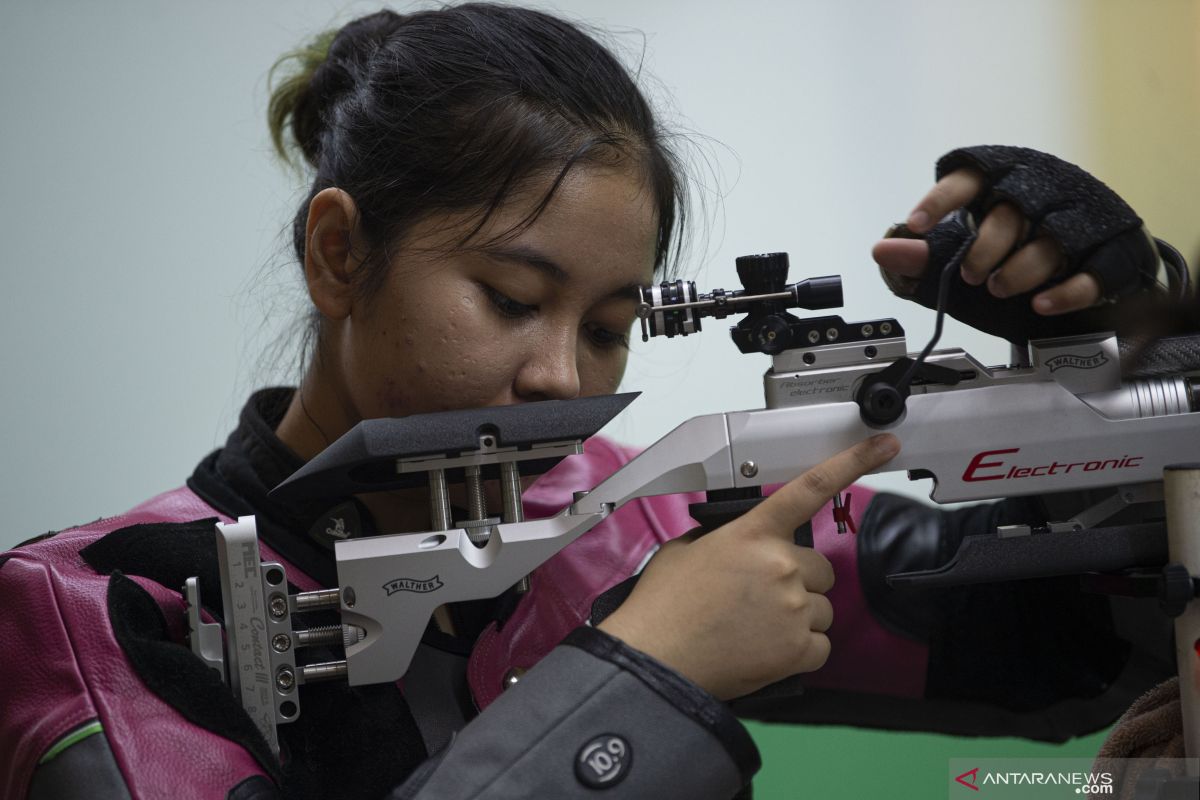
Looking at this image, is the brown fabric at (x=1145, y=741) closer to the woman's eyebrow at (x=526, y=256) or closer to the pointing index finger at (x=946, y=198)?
the pointing index finger at (x=946, y=198)

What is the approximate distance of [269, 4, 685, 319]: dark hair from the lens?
2.72 ft

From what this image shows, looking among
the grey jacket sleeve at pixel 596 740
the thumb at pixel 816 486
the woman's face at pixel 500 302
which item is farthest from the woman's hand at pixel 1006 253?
the grey jacket sleeve at pixel 596 740

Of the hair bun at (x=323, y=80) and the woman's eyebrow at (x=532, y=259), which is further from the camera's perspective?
the hair bun at (x=323, y=80)

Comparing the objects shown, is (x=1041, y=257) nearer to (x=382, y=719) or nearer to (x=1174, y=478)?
(x=1174, y=478)

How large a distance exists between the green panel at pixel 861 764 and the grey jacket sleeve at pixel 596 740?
72 centimetres

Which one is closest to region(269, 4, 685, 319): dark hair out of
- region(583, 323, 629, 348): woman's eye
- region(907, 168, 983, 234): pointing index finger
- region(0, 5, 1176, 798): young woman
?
region(0, 5, 1176, 798): young woman

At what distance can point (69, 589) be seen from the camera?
724 mm

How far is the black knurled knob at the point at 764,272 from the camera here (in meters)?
0.73

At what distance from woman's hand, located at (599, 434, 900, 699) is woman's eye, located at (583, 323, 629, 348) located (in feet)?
0.72

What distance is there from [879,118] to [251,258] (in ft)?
2.76

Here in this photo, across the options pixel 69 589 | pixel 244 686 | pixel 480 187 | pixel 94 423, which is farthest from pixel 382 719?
pixel 94 423

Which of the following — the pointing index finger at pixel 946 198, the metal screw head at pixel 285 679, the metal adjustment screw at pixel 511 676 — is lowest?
the metal adjustment screw at pixel 511 676

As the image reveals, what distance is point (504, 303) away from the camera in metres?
0.80

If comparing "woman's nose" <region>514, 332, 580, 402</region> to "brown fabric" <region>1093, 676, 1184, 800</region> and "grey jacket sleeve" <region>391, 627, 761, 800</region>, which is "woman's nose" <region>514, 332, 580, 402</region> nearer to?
"grey jacket sleeve" <region>391, 627, 761, 800</region>
